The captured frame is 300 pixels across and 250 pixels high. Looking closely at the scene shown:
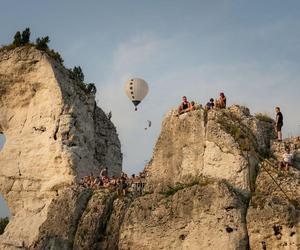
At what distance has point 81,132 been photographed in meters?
31.0

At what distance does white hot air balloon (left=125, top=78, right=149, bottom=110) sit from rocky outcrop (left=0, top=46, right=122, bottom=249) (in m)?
2.47

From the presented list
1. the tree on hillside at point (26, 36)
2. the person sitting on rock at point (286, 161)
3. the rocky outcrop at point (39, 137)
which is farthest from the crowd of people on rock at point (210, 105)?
the tree on hillside at point (26, 36)

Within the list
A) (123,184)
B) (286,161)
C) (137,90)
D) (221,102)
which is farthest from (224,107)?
(137,90)

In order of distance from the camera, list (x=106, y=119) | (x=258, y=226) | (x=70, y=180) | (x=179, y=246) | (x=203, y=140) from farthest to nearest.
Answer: (x=106, y=119) → (x=70, y=180) → (x=203, y=140) → (x=179, y=246) → (x=258, y=226)

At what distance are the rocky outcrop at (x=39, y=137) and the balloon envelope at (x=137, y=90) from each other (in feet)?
8.09

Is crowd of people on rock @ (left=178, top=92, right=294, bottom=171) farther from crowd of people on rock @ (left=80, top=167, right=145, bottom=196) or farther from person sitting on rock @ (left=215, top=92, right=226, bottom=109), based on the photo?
crowd of people on rock @ (left=80, top=167, right=145, bottom=196)

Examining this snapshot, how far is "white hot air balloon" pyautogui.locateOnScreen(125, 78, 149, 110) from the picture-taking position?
104ft

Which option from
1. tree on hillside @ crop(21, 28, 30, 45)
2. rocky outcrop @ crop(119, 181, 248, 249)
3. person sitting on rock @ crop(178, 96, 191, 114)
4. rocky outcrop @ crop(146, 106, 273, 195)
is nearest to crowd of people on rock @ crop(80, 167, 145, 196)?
rocky outcrop @ crop(146, 106, 273, 195)

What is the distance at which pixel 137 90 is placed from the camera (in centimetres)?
3172

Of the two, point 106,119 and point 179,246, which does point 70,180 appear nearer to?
point 106,119

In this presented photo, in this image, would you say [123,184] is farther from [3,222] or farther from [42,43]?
[3,222]

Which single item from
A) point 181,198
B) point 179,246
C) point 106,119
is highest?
point 106,119

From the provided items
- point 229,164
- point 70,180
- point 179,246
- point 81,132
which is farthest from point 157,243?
point 81,132

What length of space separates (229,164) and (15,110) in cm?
1671
